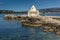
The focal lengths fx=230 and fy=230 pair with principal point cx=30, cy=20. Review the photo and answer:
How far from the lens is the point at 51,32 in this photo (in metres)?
36.3

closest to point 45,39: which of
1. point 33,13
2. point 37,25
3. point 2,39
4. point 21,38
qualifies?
point 21,38

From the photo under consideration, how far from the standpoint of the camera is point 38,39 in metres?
30.3

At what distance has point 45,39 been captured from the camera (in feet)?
99.1

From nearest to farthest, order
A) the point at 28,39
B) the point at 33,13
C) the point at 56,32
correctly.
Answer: the point at 28,39 → the point at 56,32 → the point at 33,13

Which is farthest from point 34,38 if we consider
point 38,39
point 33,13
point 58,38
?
point 33,13

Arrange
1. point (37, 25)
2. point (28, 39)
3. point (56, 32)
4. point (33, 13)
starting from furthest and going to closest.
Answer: point (33, 13) < point (37, 25) < point (56, 32) < point (28, 39)

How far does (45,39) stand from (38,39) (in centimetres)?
92

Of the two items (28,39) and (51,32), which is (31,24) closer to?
(51,32)

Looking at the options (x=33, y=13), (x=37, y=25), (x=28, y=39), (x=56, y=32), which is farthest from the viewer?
(x=33, y=13)

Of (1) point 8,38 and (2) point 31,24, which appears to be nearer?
(1) point 8,38

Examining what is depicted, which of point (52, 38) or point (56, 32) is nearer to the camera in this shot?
point (52, 38)

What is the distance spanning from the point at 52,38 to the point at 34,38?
8.00 feet

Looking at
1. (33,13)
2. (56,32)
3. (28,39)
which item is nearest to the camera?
(28,39)

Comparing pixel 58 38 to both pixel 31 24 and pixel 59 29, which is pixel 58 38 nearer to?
pixel 59 29
